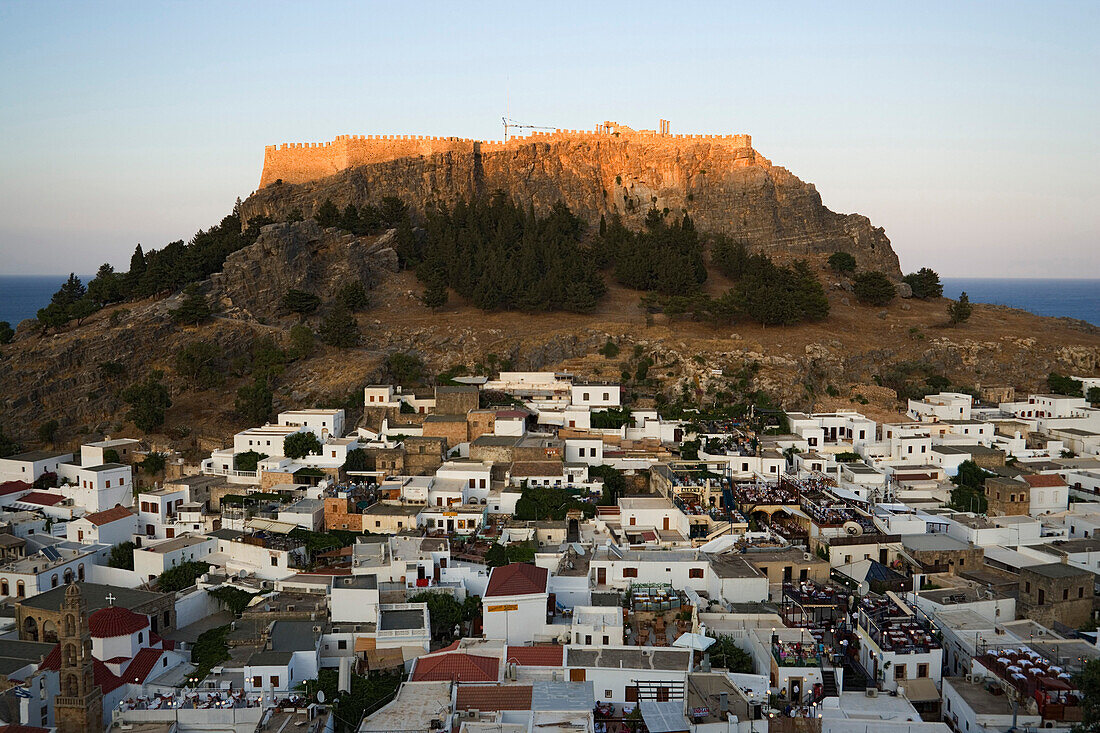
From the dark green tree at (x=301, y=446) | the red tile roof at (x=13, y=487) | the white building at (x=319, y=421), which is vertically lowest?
the red tile roof at (x=13, y=487)

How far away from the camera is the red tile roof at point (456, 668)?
13758 millimetres

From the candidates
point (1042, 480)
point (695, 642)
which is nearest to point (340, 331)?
point (695, 642)

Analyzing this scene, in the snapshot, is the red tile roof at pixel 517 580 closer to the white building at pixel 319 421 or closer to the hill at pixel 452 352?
the white building at pixel 319 421

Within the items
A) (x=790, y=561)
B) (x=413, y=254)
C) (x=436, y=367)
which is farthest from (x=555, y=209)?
(x=790, y=561)

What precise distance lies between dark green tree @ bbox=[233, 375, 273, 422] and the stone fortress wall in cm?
1770

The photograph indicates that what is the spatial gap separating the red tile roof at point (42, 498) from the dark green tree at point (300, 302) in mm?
13236

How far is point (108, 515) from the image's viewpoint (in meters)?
21.8

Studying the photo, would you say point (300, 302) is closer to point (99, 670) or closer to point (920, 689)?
point (99, 670)

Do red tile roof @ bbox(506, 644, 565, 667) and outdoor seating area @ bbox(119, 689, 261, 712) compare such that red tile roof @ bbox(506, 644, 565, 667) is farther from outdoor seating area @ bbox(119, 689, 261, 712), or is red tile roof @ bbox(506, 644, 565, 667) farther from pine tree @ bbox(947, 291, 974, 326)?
pine tree @ bbox(947, 291, 974, 326)

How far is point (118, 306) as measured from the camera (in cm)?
3566

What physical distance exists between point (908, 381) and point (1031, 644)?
1904 cm

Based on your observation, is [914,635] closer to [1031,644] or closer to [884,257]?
[1031,644]

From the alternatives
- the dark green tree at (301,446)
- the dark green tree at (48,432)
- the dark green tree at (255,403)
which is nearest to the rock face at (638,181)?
the dark green tree at (255,403)

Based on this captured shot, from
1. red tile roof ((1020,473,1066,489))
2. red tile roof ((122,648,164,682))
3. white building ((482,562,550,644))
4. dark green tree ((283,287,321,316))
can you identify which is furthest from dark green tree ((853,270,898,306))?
red tile roof ((122,648,164,682))
